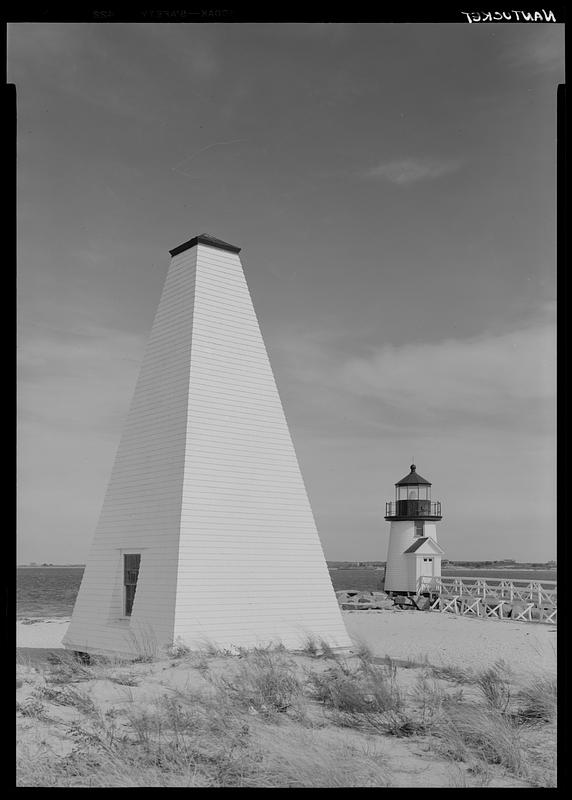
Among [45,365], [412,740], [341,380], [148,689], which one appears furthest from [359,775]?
[341,380]

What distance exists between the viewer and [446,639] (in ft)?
70.9

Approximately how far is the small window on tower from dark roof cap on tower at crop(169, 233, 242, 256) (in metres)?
6.74

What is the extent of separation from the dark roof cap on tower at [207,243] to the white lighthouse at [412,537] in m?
24.1

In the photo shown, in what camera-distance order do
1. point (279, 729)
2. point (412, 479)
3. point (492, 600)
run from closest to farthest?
point (279, 729) → point (492, 600) → point (412, 479)

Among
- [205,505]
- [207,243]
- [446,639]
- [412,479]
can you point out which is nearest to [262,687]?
[205,505]

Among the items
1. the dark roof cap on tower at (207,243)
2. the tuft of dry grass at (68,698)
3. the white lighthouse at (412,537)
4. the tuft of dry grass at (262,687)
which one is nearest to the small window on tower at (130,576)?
the tuft of dry grass at (262,687)

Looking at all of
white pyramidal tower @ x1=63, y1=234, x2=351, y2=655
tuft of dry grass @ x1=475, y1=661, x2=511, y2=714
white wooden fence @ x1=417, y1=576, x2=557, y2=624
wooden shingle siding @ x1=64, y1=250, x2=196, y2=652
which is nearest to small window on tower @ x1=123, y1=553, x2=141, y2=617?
white pyramidal tower @ x1=63, y1=234, x2=351, y2=655

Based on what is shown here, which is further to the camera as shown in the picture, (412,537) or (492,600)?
(412,537)

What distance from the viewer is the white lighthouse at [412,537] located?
121 ft

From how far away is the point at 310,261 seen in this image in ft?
68.6

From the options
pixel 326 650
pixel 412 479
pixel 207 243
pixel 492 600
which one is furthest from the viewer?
pixel 412 479

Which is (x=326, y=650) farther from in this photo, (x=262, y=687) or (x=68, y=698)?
(x=68, y=698)

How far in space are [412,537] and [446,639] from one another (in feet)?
53.0

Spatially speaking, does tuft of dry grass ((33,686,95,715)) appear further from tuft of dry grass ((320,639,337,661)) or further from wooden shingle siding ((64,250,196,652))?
tuft of dry grass ((320,639,337,661))
